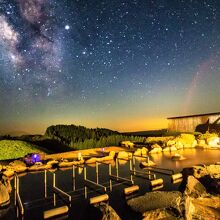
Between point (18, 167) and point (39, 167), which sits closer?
point (18, 167)

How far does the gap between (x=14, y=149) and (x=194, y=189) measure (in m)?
19.2

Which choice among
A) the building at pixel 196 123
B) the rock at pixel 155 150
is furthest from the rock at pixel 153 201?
the building at pixel 196 123

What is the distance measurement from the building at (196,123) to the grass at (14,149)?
79.6 feet

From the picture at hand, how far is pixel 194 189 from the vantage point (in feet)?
34.6

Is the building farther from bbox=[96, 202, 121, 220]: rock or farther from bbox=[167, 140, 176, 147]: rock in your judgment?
bbox=[96, 202, 121, 220]: rock

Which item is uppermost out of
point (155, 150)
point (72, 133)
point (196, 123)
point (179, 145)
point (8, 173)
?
point (196, 123)

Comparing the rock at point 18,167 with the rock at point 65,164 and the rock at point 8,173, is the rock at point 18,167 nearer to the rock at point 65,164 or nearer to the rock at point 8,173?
the rock at point 8,173

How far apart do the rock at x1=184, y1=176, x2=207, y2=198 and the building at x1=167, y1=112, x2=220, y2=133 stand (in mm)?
26783

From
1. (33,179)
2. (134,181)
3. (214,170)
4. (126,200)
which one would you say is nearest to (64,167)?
(33,179)

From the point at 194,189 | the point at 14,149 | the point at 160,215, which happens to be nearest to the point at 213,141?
the point at 194,189

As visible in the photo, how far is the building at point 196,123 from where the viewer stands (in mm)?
36406

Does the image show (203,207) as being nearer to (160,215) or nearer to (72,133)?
(160,215)

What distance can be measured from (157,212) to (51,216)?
154 inches

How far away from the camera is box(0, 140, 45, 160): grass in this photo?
23.1 m
